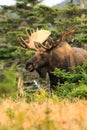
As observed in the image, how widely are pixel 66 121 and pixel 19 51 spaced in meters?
25.1

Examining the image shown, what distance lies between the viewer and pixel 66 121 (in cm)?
479

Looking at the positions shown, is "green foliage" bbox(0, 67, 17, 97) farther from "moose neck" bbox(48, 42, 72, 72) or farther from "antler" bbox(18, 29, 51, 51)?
"antler" bbox(18, 29, 51, 51)

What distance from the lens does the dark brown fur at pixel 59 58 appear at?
679 inches

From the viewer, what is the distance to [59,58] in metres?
17.7

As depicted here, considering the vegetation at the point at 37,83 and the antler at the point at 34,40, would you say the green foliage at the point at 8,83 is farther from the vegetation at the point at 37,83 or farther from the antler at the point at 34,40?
the antler at the point at 34,40

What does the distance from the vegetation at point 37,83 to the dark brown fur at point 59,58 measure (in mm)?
596

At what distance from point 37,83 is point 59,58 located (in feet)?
19.3

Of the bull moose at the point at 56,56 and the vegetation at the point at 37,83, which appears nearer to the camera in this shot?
the vegetation at the point at 37,83

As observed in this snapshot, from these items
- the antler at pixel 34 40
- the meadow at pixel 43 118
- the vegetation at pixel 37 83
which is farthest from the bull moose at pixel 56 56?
the meadow at pixel 43 118

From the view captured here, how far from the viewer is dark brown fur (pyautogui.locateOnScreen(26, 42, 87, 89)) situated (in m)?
17.2

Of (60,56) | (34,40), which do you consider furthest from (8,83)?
(34,40)

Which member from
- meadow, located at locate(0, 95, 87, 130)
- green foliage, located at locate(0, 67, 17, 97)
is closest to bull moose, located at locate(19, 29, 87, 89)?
green foliage, located at locate(0, 67, 17, 97)

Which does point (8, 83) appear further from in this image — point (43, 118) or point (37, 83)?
point (37, 83)

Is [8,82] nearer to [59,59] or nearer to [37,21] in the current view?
[59,59]
